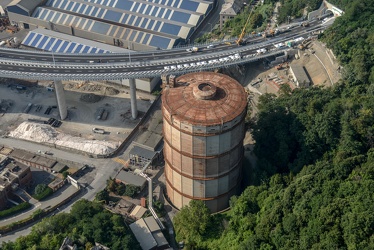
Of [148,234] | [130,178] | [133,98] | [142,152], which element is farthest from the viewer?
[133,98]

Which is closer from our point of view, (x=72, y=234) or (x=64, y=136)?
(x=72, y=234)

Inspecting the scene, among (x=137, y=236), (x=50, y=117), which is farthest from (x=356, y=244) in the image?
(x=50, y=117)

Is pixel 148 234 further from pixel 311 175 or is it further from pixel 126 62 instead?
pixel 126 62

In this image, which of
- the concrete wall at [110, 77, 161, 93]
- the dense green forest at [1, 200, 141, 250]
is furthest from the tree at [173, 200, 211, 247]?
the concrete wall at [110, 77, 161, 93]

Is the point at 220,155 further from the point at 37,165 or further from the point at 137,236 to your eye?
the point at 37,165

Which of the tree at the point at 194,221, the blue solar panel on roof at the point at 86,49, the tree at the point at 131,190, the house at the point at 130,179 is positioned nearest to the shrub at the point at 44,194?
the house at the point at 130,179

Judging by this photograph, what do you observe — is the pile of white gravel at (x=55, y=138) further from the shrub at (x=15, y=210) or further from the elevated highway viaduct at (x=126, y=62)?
the shrub at (x=15, y=210)

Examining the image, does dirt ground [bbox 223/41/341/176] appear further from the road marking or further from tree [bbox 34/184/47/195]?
tree [bbox 34/184/47/195]

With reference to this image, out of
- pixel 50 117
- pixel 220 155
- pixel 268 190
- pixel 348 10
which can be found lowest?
pixel 50 117

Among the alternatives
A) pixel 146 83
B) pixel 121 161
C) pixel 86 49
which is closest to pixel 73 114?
pixel 146 83
